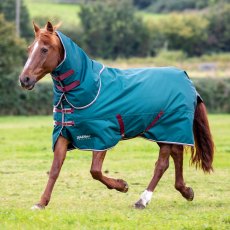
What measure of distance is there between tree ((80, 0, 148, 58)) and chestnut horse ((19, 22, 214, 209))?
58478mm

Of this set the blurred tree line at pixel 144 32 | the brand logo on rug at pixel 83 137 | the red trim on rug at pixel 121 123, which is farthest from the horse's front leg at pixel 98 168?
the blurred tree line at pixel 144 32

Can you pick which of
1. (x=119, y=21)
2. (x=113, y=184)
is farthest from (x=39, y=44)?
(x=119, y=21)

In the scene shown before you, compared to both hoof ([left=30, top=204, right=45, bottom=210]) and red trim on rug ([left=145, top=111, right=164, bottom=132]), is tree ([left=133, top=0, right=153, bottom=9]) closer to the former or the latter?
red trim on rug ([left=145, top=111, right=164, bottom=132])

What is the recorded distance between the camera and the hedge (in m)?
40.0

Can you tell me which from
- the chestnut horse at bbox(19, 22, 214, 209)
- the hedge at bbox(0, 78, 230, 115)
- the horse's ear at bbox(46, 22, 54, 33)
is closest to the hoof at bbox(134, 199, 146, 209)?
the chestnut horse at bbox(19, 22, 214, 209)

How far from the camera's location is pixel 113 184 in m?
10.7

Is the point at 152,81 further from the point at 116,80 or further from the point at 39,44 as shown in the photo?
the point at 39,44

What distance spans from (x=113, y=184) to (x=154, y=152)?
9.20m

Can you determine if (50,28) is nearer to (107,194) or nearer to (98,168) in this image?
(98,168)

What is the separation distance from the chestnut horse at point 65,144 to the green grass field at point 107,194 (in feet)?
0.85

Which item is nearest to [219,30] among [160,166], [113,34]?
[113,34]

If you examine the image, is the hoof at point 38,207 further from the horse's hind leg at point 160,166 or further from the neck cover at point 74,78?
the horse's hind leg at point 160,166

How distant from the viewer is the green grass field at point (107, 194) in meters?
8.87

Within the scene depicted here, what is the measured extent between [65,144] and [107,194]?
1908mm
